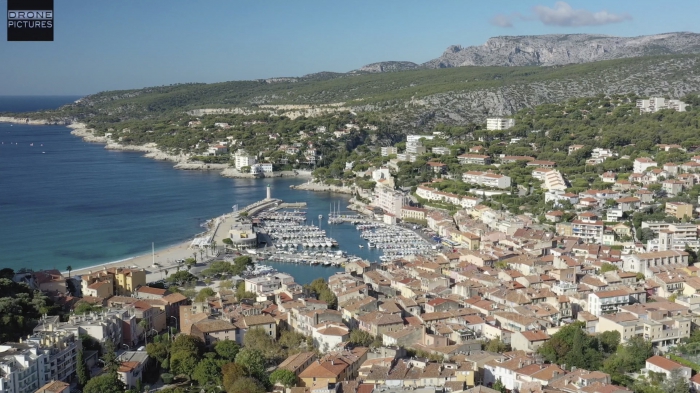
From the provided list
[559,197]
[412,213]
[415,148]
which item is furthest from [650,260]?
[415,148]

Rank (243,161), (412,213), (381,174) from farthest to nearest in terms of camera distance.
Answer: (243,161) < (381,174) < (412,213)

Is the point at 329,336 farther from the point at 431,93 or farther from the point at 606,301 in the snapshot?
the point at 431,93

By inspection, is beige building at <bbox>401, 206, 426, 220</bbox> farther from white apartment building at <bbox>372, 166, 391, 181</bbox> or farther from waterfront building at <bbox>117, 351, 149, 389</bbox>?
waterfront building at <bbox>117, 351, 149, 389</bbox>

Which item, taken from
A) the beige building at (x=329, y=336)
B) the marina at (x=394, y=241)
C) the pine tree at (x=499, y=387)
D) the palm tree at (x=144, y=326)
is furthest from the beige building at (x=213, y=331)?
the marina at (x=394, y=241)

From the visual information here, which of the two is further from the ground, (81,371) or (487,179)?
(487,179)

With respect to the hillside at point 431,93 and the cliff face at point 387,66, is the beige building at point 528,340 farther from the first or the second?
the cliff face at point 387,66

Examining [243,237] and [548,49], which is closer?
[243,237]
